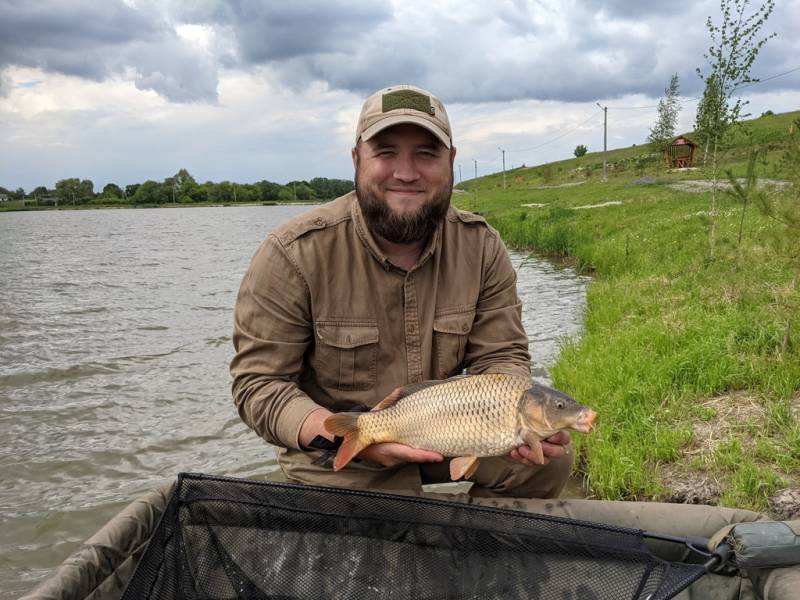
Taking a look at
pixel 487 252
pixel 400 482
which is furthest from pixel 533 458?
pixel 487 252

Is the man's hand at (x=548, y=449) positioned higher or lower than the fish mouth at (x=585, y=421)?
lower

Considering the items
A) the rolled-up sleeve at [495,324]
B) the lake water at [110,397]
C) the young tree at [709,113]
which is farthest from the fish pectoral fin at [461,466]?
the young tree at [709,113]

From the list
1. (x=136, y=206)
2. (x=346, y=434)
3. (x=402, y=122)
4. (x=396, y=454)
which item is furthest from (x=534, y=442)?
(x=136, y=206)

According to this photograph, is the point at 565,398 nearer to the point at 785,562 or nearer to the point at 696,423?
the point at 785,562

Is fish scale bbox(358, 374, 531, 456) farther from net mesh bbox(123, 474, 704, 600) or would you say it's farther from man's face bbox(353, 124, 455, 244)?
man's face bbox(353, 124, 455, 244)

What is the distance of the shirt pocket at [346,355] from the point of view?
110 inches

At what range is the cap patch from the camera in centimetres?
271

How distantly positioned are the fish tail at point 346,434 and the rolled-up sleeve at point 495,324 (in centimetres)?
85

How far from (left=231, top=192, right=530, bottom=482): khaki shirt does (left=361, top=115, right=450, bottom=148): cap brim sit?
0.36 metres

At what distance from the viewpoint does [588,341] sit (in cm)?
602

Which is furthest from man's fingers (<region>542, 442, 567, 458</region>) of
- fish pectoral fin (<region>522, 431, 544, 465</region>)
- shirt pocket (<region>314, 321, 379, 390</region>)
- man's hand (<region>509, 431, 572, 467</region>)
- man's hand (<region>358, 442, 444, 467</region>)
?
shirt pocket (<region>314, 321, 379, 390</region>)

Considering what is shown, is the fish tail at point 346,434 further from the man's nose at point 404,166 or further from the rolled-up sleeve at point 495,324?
the man's nose at point 404,166

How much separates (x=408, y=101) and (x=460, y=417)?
125 centimetres

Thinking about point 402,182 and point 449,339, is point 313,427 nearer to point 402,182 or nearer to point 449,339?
point 449,339
